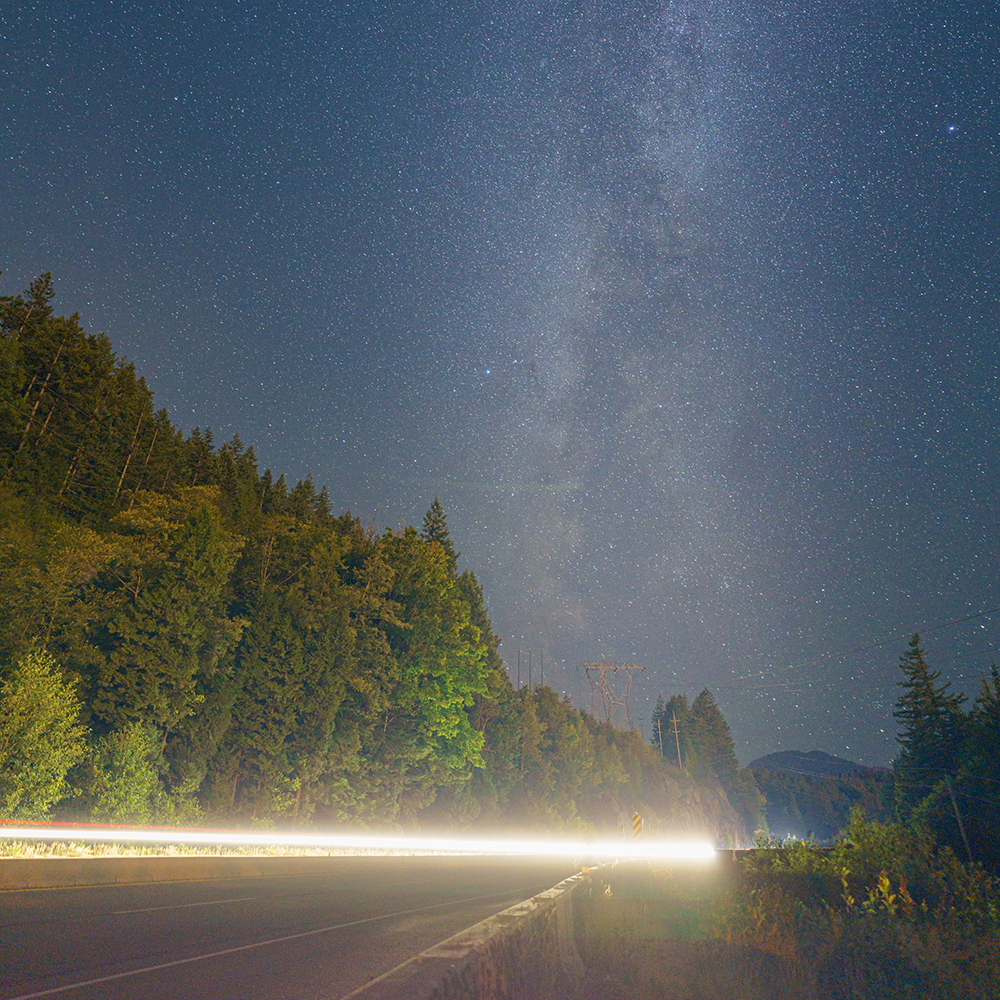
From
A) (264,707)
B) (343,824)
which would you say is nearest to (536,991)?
(264,707)

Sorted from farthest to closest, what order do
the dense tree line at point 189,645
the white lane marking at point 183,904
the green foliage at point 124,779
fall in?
the dense tree line at point 189,645, the green foliage at point 124,779, the white lane marking at point 183,904

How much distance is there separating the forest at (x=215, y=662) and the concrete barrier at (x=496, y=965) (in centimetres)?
1432

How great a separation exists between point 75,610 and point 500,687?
5483cm

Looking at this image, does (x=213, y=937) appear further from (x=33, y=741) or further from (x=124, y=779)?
(x=124, y=779)

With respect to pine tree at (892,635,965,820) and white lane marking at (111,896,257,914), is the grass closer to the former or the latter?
white lane marking at (111,896,257,914)

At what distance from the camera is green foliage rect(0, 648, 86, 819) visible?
82.8 feet

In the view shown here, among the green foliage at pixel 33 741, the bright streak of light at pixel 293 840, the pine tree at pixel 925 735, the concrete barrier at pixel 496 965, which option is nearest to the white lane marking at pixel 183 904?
the concrete barrier at pixel 496 965

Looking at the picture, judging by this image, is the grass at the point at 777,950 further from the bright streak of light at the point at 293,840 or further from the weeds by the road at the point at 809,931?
the bright streak of light at the point at 293,840

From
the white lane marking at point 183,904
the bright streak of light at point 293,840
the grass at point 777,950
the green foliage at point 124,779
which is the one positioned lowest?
the grass at point 777,950

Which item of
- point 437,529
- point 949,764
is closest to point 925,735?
point 949,764

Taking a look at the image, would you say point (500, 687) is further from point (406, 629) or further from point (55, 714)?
point (55, 714)

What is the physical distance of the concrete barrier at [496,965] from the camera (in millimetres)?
5949

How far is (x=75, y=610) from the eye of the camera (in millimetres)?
34000

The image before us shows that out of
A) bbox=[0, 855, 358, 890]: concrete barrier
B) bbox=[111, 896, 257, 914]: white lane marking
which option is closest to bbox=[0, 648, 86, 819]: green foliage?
bbox=[0, 855, 358, 890]: concrete barrier
